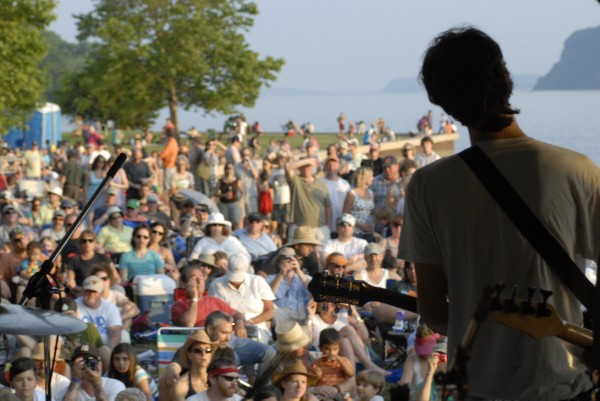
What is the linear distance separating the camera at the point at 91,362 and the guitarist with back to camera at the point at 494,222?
5.49 metres

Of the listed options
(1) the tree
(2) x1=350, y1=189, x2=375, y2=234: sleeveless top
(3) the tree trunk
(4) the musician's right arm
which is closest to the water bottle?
(2) x1=350, y1=189, x2=375, y2=234: sleeveless top

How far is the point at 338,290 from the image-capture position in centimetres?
298

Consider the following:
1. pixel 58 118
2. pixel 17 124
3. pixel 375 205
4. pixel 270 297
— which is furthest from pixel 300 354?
pixel 58 118

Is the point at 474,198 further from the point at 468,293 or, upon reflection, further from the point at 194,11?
the point at 194,11

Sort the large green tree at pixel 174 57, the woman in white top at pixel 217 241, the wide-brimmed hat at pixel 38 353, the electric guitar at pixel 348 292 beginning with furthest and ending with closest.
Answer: the large green tree at pixel 174 57, the woman in white top at pixel 217 241, the wide-brimmed hat at pixel 38 353, the electric guitar at pixel 348 292

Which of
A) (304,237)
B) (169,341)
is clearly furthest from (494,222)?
(304,237)

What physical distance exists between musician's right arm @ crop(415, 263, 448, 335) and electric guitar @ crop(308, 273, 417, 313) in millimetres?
198

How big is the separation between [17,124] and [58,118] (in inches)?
646

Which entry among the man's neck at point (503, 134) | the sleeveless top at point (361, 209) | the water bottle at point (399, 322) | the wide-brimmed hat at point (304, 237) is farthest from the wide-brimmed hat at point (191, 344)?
the sleeveless top at point (361, 209)

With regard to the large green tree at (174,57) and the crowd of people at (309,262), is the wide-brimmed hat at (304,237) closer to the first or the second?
the crowd of people at (309,262)

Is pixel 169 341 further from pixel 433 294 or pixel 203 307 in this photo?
pixel 433 294

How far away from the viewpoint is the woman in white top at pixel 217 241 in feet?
39.9

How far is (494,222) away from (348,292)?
63 cm

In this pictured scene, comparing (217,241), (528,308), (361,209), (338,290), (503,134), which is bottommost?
(217,241)
